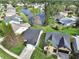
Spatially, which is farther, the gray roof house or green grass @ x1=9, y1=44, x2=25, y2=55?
green grass @ x1=9, y1=44, x2=25, y2=55

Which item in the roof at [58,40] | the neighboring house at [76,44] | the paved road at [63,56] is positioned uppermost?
the paved road at [63,56]

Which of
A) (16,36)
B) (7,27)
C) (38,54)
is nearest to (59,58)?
(38,54)

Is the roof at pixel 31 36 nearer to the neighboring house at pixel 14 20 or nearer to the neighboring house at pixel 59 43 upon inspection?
the neighboring house at pixel 59 43

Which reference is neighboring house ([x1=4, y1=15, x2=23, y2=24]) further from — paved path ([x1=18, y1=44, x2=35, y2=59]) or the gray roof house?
paved path ([x1=18, y1=44, x2=35, y2=59])

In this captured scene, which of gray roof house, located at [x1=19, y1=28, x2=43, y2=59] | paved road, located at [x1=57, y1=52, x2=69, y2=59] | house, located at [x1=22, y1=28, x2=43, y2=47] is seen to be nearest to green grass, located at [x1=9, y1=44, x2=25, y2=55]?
gray roof house, located at [x1=19, y1=28, x2=43, y2=59]

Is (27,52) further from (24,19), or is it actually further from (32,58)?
(24,19)

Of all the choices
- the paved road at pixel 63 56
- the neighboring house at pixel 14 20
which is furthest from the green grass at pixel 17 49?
the neighboring house at pixel 14 20
